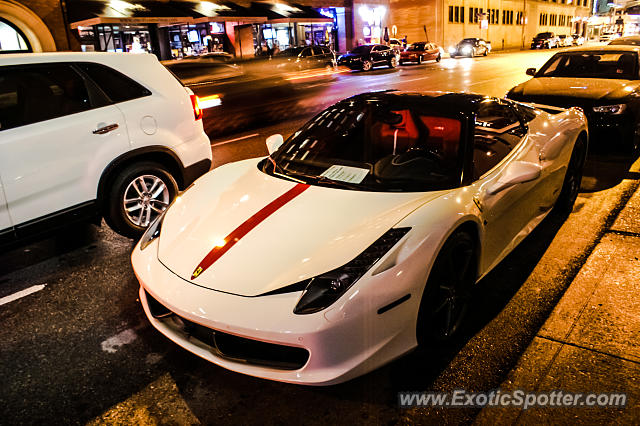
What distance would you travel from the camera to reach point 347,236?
269 cm

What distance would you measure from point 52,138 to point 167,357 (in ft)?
7.49

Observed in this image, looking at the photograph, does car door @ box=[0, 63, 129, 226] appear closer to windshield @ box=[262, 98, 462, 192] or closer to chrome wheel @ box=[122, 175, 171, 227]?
chrome wheel @ box=[122, 175, 171, 227]

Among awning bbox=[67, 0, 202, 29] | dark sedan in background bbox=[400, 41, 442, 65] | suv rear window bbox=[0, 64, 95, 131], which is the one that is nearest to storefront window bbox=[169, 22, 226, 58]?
awning bbox=[67, 0, 202, 29]

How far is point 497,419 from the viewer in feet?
8.11

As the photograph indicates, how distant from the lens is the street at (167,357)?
103 inches

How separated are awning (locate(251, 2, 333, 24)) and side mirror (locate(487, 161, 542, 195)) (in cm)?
2969

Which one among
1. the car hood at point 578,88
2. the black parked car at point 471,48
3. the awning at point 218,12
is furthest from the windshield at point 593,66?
the black parked car at point 471,48

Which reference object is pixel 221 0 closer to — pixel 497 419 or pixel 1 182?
pixel 1 182

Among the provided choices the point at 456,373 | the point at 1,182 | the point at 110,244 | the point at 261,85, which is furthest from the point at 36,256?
the point at 261,85

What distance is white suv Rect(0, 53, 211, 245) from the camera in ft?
13.4

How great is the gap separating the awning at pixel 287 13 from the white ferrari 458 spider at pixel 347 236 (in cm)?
2906

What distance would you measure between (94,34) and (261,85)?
10.1 meters

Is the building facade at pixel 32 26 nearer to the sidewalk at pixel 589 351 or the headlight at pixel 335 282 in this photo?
the headlight at pixel 335 282

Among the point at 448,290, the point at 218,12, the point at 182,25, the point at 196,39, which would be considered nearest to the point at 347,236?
the point at 448,290
